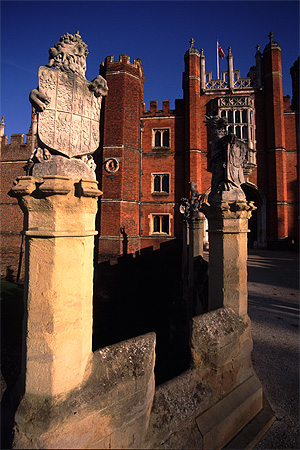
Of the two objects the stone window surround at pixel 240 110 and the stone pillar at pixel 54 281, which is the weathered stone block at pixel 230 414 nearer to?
the stone pillar at pixel 54 281

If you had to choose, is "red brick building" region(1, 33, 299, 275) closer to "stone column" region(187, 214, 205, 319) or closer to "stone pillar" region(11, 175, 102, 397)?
"stone column" region(187, 214, 205, 319)

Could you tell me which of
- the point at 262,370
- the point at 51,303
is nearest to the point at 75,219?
the point at 51,303

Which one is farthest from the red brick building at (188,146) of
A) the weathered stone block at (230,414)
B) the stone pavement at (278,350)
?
the weathered stone block at (230,414)

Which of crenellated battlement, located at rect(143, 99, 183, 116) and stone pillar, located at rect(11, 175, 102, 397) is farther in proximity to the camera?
crenellated battlement, located at rect(143, 99, 183, 116)

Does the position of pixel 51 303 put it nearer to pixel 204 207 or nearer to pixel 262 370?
pixel 204 207

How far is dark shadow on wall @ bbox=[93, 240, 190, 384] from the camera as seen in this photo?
31.9 feet

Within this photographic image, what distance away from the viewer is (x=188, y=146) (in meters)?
15.2

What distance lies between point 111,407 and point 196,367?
953 millimetres

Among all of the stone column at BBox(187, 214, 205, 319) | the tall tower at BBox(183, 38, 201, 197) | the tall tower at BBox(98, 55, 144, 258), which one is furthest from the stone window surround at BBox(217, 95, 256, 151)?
the stone column at BBox(187, 214, 205, 319)

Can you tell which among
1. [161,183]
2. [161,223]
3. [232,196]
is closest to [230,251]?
[232,196]

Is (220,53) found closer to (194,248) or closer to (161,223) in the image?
Answer: (161,223)

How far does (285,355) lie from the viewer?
139 inches

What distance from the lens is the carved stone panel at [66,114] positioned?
5.28 ft

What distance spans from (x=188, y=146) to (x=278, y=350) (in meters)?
13.5
